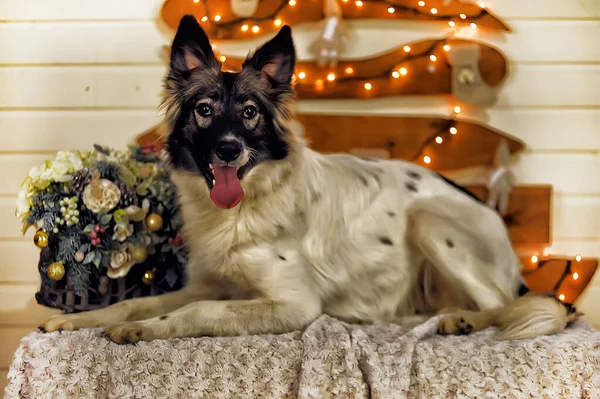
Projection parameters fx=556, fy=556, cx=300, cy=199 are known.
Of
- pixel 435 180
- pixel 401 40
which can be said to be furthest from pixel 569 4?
pixel 435 180

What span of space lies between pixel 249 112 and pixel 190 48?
284 mm

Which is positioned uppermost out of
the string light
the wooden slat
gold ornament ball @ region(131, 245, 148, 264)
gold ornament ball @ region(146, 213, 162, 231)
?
gold ornament ball @ region(146, 213, 162, 231)

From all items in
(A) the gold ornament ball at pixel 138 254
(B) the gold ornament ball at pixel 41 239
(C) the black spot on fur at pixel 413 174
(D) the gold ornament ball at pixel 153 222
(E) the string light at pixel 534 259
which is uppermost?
(C) the black spot on fur at pixel 413 174

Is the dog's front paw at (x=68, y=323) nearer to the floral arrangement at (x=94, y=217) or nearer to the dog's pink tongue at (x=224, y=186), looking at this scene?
the floral arrangement at (x=94, y=217)

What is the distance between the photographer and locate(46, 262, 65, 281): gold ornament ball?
194cm

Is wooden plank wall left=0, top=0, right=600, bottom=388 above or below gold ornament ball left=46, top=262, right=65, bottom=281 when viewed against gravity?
above

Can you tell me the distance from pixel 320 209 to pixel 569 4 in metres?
1.74

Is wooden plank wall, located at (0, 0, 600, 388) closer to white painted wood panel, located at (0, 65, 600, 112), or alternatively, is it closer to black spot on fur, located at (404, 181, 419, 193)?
white painted wood panel, located at (0, 65, 600, 112)

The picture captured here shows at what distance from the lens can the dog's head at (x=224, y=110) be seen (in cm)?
174

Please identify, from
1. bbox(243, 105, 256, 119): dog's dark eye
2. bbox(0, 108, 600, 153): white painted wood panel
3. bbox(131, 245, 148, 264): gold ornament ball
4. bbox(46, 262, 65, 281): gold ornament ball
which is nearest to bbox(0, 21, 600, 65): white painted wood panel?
bbox(0, 108, 600, 153): white painted wood panel

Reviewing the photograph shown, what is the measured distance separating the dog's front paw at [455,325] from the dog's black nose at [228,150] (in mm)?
831

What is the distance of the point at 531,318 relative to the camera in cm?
169

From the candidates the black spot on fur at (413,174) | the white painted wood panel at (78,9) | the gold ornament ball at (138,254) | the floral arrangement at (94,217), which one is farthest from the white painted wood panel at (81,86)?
the black spot on fur at (413,174)

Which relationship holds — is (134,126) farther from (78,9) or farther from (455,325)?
(455,325)
